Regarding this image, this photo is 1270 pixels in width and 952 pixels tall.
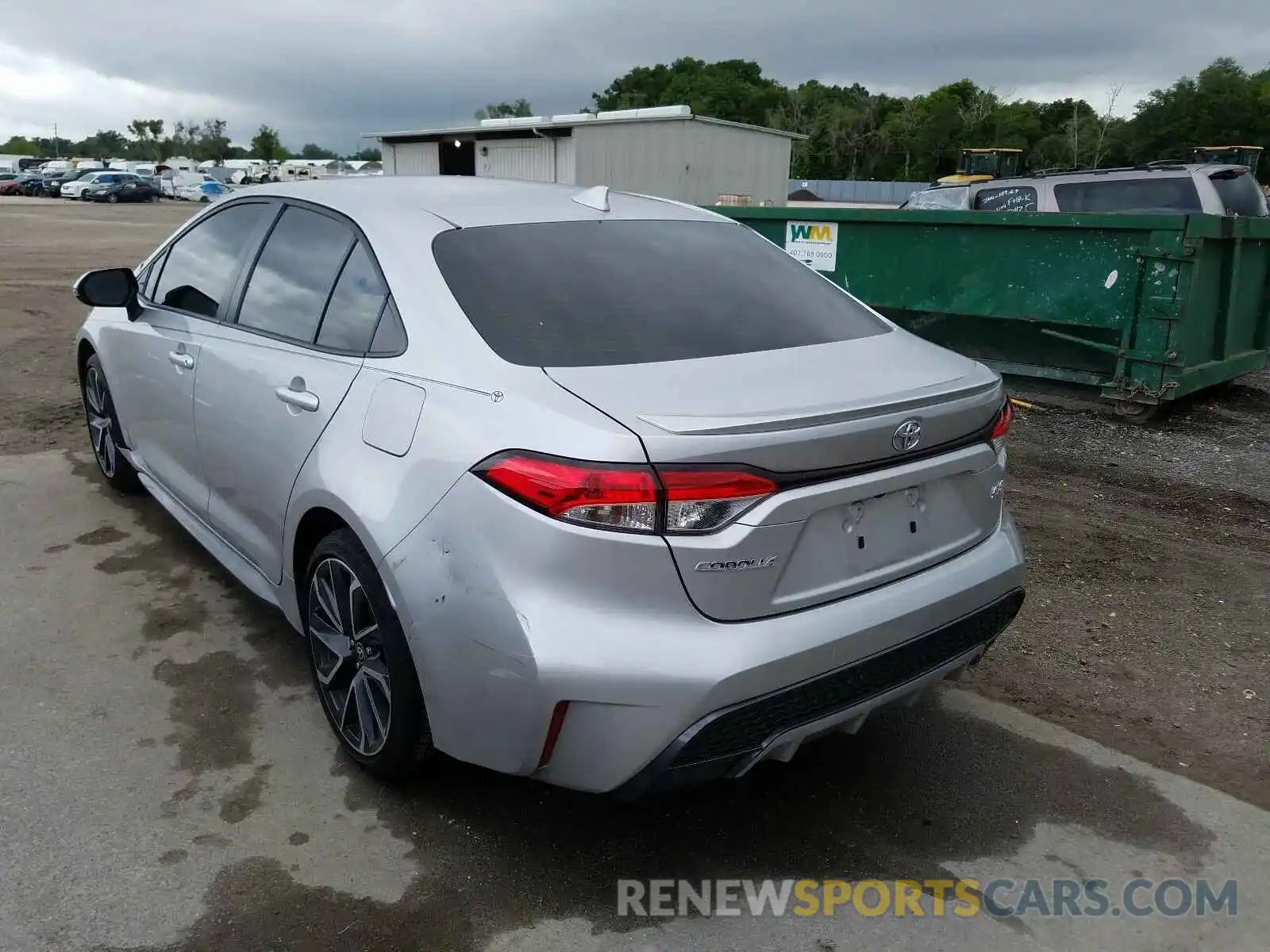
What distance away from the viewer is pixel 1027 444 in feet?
22.2

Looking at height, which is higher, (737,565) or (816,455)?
(816,455)

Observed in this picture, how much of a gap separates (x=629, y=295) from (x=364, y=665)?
4.18ft

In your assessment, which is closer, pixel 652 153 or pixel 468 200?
pixel 468 200

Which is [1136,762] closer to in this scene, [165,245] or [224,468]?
[224,468]

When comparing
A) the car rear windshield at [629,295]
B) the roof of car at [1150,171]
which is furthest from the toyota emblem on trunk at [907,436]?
the roof of car at [1150,171]

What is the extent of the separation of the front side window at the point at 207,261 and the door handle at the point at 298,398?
2.90 ft

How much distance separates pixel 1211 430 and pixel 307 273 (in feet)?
20.8

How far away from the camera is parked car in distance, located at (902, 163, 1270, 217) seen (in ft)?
32.2

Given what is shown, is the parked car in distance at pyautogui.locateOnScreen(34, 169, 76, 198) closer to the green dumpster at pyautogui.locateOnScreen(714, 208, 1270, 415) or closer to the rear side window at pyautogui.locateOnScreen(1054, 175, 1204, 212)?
the rear side window at pyautogui.locateOnScreen(1054, 175, 1204, 212)

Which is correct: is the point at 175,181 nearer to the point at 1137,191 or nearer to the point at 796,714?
the point at 1137,191

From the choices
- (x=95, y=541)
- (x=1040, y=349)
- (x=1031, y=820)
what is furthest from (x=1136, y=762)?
(x=1040, y=349)

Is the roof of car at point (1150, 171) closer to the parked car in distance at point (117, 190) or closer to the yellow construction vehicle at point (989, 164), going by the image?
the yellow construction vehicle at point (989, 164)

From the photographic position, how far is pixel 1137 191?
10070 mm

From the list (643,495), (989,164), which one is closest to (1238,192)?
(989,164)
